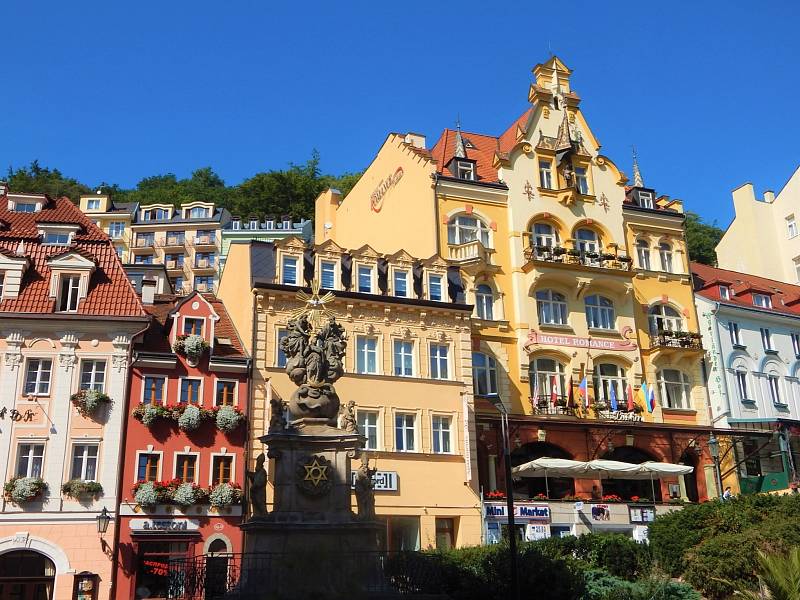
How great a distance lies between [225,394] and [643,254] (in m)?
24.3

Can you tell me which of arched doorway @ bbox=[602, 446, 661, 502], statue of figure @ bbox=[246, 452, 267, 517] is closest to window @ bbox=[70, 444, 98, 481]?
statue of figure @ bbox=[246, 452, 267, 517]

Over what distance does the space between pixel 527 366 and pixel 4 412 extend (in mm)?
22267

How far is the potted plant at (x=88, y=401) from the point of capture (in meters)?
32.7

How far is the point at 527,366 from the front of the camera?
137 ft

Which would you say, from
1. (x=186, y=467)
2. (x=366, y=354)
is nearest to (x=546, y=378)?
(x=366, y=354)

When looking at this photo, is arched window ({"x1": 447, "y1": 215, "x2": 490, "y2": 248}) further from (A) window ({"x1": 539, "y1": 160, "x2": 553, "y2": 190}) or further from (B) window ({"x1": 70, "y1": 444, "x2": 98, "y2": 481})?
(B) window ({"x1": 70, "y1": 444, "x2": 98, "y2": 481})

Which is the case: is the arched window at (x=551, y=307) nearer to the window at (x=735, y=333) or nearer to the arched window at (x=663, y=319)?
the arched window at (x=663, y=319)

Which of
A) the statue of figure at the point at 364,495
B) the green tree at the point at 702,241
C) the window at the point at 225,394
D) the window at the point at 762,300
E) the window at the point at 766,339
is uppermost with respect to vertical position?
the green tree at the point at 702,241

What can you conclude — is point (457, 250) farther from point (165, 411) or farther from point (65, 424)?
point (65, 424)

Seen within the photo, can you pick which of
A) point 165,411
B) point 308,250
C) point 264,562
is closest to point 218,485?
point 165,411

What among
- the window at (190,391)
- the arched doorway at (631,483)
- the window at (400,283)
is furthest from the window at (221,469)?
the arched doorway at (631,483)

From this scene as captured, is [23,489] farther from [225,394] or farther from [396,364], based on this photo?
[396,364]

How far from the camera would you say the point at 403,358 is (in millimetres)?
38000

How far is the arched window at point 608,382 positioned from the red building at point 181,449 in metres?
17.4
